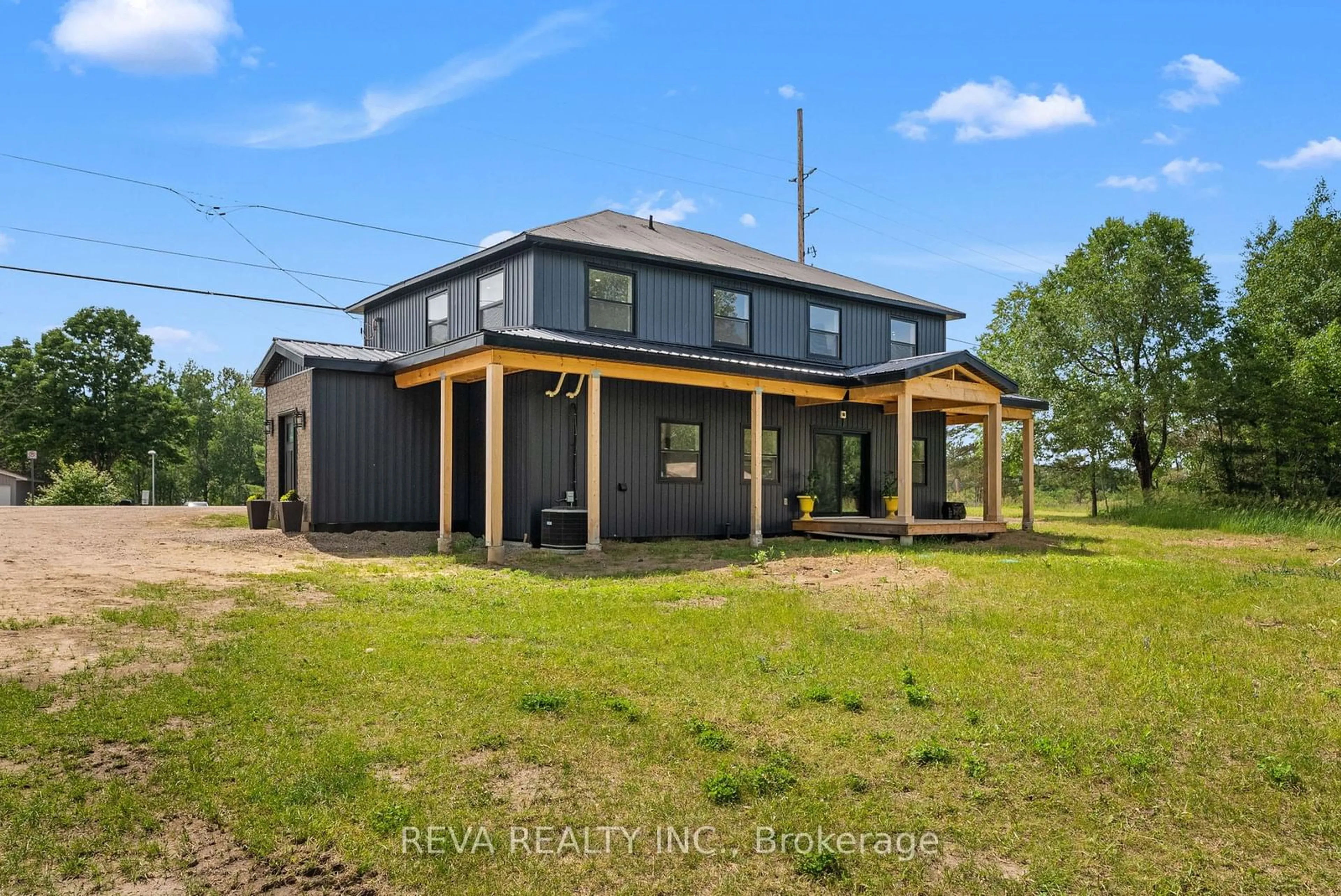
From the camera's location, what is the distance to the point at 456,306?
54.3 feet

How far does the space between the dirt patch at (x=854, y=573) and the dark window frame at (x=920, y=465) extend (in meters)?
7.82

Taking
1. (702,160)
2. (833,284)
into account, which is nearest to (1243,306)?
(833,284)

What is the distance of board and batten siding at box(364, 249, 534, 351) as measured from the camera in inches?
582

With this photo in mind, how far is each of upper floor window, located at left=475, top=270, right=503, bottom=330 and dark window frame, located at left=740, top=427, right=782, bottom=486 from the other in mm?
5024

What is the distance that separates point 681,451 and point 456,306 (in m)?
5.13

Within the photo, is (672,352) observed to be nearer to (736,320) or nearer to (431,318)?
(736,320)

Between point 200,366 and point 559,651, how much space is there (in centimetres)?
7706

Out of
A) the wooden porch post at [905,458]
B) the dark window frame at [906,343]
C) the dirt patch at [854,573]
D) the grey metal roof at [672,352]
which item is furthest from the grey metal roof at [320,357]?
the dark window frame at [906,343]

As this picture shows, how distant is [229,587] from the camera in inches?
341

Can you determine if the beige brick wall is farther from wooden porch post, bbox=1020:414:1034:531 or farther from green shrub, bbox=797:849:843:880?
wooden porch post, bbox=1020:414:1034:531

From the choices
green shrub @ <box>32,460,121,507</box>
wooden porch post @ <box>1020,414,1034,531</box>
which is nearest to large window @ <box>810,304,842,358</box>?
wooden porch post @ <box>1020,414,1034,531</box>

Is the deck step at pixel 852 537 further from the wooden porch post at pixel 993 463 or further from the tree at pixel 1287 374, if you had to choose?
the tree at pixel 1287 374

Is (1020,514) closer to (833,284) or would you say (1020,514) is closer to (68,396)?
(833,284)

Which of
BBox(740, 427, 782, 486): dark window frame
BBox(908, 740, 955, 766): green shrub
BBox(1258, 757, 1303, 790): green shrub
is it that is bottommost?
BBox(1258, 757, 1303, 790): green shrub
